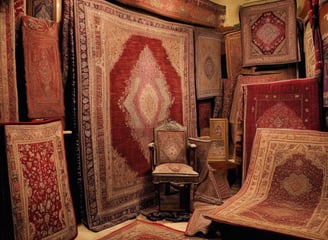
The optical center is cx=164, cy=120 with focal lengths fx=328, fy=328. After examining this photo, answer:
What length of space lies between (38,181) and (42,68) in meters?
1.14

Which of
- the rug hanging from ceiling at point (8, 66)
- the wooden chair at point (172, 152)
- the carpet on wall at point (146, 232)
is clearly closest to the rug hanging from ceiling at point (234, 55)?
the wooden chair at point (172, 152)

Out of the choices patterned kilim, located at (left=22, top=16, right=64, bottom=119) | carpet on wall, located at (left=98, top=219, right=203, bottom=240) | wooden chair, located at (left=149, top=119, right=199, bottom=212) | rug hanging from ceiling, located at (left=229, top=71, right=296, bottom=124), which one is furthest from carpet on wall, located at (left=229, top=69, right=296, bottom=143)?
patterned kilim, located at (left=22, top=16, right=64, bottom=119)

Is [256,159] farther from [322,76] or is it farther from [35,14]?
[35,14]

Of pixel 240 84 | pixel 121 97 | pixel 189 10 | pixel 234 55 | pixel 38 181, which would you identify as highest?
pixel 189 10

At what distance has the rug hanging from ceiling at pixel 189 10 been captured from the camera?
4.44 metres

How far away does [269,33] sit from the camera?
490cm

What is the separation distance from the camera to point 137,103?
14.0 ft

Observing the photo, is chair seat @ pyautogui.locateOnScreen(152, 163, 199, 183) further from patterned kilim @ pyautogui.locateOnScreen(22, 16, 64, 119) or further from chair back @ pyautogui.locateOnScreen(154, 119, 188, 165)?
patterned kilim @ pyautogui.locateOnScreen(22, 16, 64, 119)

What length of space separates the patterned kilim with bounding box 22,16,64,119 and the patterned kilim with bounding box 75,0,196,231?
24cm

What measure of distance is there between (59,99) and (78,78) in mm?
307

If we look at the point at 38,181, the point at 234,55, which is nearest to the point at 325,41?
the point at 234,55

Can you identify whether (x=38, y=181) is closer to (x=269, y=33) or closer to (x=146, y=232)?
(x=146, y=232)

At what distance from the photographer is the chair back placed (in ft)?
14.2

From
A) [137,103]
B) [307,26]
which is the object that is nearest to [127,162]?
[137,103]
